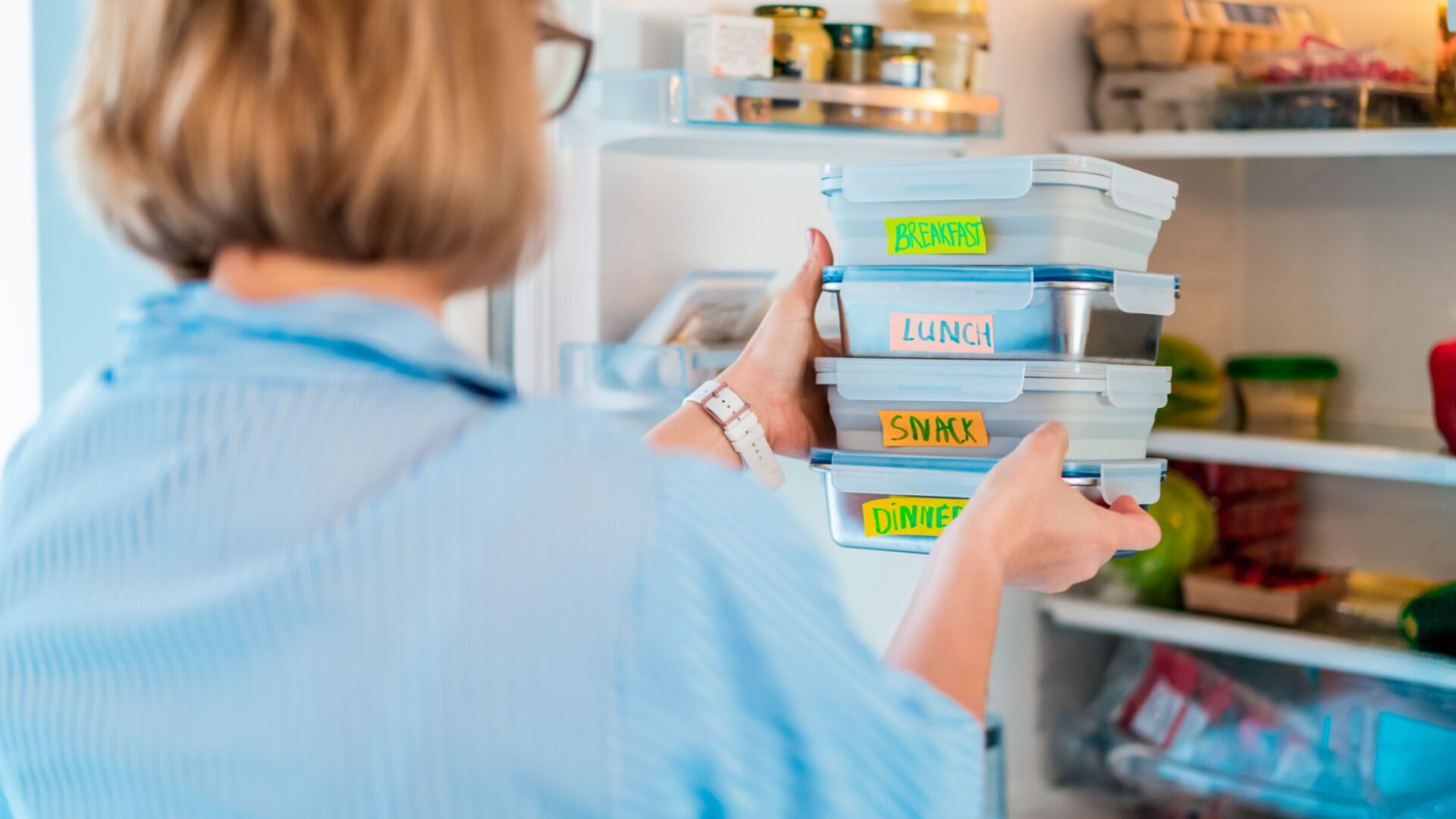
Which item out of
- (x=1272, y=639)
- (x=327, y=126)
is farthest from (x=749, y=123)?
(x=1272, y=639)

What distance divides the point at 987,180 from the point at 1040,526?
0.30 metres

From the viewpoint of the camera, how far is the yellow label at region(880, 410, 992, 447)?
1.03m

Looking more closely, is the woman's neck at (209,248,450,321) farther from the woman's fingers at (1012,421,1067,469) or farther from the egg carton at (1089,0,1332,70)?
the egg carton at (1089,0,1332,70)

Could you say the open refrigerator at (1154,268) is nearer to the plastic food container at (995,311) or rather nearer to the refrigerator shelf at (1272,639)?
the refrigerator shelf at (1272,639)

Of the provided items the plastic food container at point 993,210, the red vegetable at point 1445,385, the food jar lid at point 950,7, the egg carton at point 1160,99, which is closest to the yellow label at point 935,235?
the plastic food container at point 993,210

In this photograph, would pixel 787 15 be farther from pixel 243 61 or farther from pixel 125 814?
pixel 125 814

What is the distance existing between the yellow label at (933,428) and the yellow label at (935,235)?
12 centimetres

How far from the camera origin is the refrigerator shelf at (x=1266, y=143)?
1657mm

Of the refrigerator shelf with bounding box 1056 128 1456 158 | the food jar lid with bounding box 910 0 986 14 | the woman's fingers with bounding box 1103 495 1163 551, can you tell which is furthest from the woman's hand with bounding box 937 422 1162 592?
the refrigerator shelf with bounding box 1056 128 1456 158

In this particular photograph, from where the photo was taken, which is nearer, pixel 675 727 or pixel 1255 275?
pixel 675 727

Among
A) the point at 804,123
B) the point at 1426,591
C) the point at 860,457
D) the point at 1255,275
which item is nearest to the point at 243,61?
the point at 860,457

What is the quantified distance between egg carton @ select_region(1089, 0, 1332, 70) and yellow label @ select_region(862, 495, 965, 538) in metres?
1.14

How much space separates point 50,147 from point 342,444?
87 centimetres

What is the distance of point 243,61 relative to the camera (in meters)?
0.56
